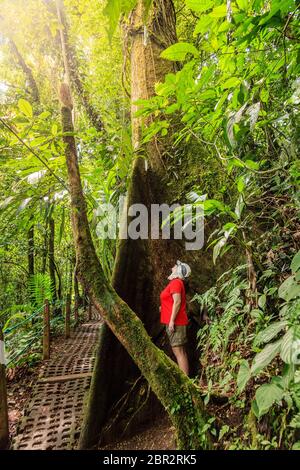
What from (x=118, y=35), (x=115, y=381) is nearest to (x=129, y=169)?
(x=115, y=381)

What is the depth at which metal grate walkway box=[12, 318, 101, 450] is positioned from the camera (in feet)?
9.80

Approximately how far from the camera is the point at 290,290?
137 cm

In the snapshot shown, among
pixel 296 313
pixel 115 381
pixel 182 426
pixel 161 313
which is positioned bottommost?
pixel 115 381

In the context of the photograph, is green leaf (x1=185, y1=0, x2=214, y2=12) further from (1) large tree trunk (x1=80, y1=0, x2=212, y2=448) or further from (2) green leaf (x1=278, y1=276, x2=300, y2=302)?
(1) large tree trunk (x1=80, y1=0, x2=212, y2=448)

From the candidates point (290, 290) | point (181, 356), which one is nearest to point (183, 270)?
point (181, 356)

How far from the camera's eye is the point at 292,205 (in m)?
2.05

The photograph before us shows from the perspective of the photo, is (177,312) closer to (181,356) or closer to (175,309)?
(175,309)

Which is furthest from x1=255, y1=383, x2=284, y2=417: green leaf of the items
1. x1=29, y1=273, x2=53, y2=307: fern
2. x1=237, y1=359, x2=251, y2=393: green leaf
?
x1=29, y1=273, x2=53, y2=307: fern

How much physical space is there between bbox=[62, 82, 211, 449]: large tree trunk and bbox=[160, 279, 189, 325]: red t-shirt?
86 cm

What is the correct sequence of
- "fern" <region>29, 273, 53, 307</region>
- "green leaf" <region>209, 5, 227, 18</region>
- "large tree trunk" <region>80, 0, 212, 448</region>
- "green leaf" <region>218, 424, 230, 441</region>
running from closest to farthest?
"green leaf" <region>209, 5, 227, 18</region>, "green leaf" <region>218, 424, 230, 441</region>, "large tree trunk" <region>80, 0, 212, 448</region>, "fern" <region>29, 273, 53, 307</region>

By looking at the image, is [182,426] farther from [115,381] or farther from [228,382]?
[115,381]

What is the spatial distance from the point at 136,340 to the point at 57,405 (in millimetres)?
2568
